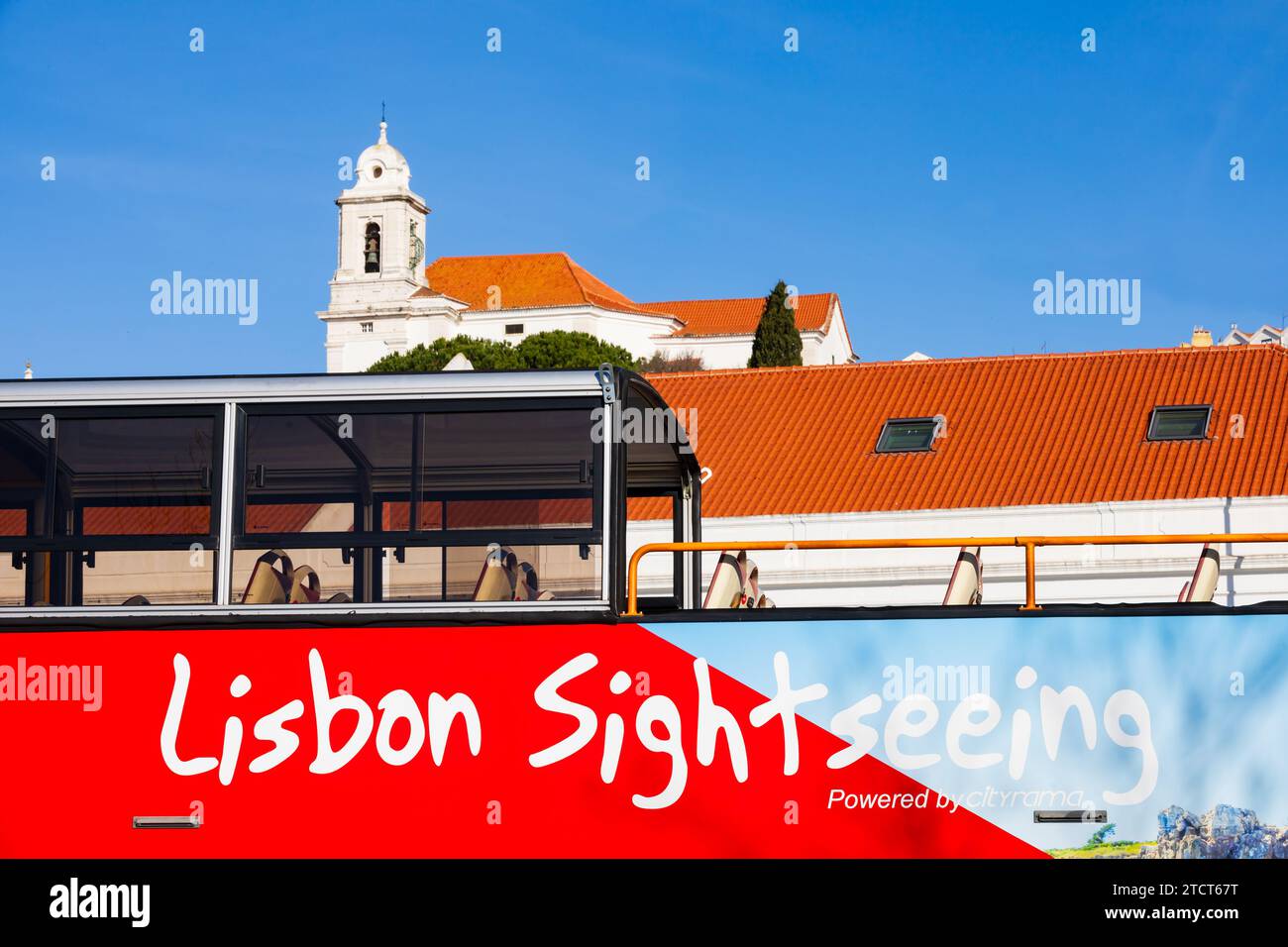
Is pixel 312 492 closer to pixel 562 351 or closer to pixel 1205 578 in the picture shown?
pixel 1205 578

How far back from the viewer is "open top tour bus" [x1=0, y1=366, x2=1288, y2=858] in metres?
6.30

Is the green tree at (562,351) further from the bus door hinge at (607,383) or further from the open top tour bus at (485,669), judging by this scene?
the bus door hinge at (607,383)

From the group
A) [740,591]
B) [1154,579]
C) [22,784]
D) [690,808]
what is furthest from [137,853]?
[1154,579]

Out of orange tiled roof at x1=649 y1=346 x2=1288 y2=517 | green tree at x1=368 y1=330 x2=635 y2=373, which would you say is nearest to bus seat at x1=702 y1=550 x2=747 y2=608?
orange tiled roof at x1=649 y1=346 x2=1288 y2=517

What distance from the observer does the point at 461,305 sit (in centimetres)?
10888

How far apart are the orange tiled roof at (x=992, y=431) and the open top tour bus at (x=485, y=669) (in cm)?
2194

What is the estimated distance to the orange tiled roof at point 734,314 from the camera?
112m

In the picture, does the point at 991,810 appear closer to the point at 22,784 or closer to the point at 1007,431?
the point at 22,784

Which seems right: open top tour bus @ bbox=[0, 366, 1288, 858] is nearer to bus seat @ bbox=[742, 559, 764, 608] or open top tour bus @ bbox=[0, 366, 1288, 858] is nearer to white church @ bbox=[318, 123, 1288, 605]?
bus seat @ bbox=[742, 559, 764, 608]

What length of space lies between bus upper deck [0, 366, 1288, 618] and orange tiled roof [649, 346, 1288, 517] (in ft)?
72.0

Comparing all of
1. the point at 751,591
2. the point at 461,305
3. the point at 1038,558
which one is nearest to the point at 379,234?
the point at 461,305

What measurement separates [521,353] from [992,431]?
48.2 meters

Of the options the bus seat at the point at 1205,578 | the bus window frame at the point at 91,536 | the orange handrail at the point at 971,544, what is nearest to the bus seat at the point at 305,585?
the bus window frame at the point at 91,536

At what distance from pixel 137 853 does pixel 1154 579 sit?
18.4 meters
